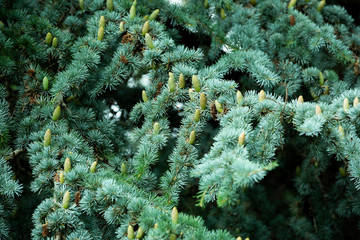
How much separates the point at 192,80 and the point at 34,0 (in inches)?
37.0

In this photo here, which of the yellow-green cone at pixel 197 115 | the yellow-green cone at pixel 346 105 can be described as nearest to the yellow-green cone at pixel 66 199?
the yellow-green cone at pixel 197 115

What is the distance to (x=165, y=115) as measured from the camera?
1341 mm

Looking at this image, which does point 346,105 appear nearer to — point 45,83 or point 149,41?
point 149,41

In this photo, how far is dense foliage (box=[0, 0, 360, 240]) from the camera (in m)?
1.08

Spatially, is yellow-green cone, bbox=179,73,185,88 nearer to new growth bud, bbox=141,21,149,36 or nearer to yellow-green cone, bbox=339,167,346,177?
new growth bud, bbox=141,21,149,36

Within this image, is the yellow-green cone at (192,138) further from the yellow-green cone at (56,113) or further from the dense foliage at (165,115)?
the yellow-green cone at (56,113)

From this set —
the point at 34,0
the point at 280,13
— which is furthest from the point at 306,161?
the point at 34,0

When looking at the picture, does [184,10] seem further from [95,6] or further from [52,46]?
[52,46]

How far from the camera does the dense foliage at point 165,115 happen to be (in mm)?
1085

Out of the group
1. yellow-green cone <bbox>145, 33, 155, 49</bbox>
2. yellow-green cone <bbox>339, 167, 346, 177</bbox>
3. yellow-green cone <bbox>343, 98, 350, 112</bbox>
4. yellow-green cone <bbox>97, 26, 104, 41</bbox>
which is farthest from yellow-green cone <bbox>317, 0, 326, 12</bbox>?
yellow-green cone <bbox>97, 26, 104, 41</bbox>

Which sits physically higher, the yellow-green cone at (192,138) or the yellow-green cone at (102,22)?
the yellow-green cone at (102,22)

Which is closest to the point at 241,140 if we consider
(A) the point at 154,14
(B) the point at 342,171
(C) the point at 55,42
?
(A) the point at 154,14

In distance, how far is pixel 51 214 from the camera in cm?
110

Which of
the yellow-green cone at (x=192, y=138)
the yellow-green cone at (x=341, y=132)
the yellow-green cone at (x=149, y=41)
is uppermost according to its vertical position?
the yellow-green cone at (x=341, y=132)
